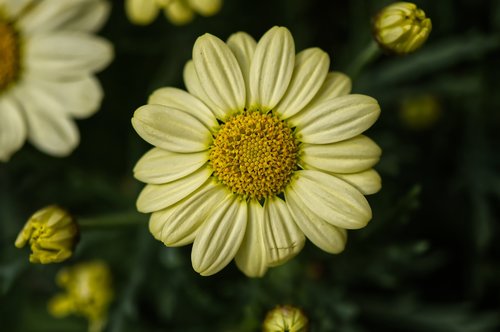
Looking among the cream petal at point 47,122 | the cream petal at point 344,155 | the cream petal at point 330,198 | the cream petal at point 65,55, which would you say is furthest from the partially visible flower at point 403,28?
the cream petal at point 47,122

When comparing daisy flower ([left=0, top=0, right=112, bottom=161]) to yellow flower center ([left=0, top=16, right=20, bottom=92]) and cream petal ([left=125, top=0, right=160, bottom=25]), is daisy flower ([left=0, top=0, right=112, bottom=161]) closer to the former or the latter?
yellow flower center ([left=0, top=16, right=20, bottom=92])

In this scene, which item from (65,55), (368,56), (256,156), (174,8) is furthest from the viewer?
(65,55)

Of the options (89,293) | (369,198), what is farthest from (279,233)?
(89,293)

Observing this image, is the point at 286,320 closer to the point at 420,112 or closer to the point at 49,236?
the point at 49,236

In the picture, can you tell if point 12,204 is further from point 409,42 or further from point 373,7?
point 409,42

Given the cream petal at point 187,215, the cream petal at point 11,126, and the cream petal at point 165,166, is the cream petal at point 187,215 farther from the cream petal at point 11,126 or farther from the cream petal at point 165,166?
the cream petal at point 11,126

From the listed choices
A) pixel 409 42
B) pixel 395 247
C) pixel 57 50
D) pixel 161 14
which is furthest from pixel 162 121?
pixel 161 14

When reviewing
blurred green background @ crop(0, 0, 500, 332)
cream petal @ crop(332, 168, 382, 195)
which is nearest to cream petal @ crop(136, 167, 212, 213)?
cream petal @ crop(332, 168, 382, 195)
